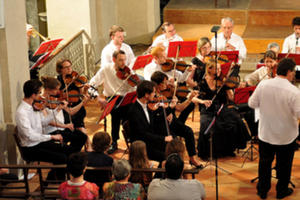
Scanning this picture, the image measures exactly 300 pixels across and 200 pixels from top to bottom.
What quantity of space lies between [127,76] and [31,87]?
1589 millimetres

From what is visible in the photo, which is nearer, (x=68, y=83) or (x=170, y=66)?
(x=68, y=83)

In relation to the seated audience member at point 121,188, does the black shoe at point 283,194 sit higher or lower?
lower

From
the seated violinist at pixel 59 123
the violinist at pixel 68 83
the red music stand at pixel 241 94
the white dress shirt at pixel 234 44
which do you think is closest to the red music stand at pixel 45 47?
the violinist at pixel 68 83

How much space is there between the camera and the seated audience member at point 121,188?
431 cm

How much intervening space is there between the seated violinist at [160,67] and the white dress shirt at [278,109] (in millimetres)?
1834

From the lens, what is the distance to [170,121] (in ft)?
20.5

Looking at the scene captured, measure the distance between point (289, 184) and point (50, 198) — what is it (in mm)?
2542

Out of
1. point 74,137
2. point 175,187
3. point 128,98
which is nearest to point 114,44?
point 128,98

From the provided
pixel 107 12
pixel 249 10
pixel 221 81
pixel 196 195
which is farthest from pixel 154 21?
pixel 196 195

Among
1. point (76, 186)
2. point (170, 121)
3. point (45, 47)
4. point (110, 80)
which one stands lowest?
point (170, 121)

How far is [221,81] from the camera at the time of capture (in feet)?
22.1

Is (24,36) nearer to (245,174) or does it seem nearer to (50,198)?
(50,198)

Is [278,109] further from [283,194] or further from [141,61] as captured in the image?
[141,61]

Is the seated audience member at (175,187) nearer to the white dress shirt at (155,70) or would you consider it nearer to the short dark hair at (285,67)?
the short dark hair at (285,67)
